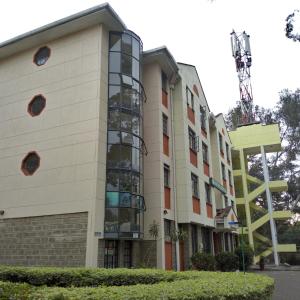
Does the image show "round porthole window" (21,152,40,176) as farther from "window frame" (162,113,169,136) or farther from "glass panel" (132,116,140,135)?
"window frame" (162,113,169,136)

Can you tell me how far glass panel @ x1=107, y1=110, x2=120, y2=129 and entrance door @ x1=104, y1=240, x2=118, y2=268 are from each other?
4.95 m

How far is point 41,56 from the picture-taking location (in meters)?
18.8

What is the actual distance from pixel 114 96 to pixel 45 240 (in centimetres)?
688

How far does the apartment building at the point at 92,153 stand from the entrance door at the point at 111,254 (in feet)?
0.14

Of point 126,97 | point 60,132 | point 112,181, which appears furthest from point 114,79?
point 112,181

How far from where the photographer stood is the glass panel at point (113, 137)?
52.7ft

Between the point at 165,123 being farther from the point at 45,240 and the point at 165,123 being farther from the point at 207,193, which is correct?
the point at 45,240

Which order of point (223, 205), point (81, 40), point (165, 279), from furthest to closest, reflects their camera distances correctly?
point (223, 205) → point (81, 40) → point (165, 279)

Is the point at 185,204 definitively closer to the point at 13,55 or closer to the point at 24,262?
the point at 24,262

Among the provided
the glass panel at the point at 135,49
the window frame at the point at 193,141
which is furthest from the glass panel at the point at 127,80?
the window frame at the point at 193,141

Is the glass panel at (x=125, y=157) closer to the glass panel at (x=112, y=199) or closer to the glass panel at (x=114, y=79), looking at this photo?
the glass panel at (x=112, y=199)

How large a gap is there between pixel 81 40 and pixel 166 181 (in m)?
8.15

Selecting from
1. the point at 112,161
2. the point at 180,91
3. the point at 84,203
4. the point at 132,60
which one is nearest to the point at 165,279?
the point at 84,203

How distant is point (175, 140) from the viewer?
68.4 feet
